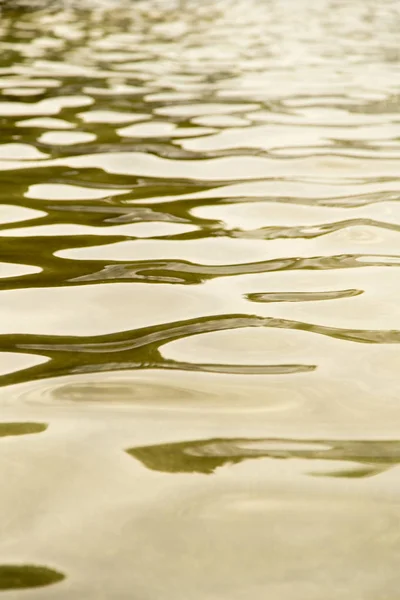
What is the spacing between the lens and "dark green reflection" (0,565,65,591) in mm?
819

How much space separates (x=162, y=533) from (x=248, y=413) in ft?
0.93

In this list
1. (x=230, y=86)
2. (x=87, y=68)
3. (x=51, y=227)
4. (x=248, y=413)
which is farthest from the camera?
(x=87, y=68)

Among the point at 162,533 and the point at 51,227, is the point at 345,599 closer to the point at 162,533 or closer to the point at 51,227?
the point at 162,533

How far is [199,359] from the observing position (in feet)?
4.28

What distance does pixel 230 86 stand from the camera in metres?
4.21

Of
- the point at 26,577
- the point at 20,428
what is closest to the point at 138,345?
the point at 20,428

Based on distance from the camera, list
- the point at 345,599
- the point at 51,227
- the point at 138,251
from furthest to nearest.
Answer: the point at 51,227, the point at 138,251, the point at 345,599

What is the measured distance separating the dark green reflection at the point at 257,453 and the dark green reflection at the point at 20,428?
13cm

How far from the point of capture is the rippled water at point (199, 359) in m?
0.87

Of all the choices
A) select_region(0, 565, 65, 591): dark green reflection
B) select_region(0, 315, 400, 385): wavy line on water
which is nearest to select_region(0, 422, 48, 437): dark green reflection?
select_region(0, 315, 400, 385): wavy line on water

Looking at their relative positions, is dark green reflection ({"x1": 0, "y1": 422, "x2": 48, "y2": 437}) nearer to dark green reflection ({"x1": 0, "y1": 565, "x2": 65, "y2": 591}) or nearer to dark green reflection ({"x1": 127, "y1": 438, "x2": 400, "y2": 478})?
dark green reflection ({"x1": 127, "y1": 438, "x2": 400, "y2": 478})

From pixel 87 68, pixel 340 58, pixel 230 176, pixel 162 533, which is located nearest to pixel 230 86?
pixel 87 68

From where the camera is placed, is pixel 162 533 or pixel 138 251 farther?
pixel 138 251

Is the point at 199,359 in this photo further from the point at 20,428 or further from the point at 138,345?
the point at 20,428
